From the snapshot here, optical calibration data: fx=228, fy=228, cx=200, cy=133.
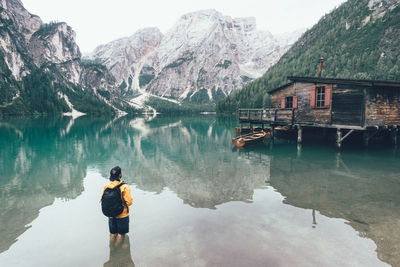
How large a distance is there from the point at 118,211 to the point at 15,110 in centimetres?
19230

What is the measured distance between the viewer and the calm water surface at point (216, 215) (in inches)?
279

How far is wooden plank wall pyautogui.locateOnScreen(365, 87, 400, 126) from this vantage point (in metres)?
22.8

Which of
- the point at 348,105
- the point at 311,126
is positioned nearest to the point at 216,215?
the point at 348,105

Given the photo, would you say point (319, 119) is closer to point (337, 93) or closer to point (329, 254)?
point (337, 93)

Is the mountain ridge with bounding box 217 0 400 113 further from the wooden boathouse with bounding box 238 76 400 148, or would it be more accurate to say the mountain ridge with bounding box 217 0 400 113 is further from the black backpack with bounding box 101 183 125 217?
the black backpack with bounding box 101 183 125 217

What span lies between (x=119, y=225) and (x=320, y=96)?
25.8 m

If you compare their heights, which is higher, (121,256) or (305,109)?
(305,109)

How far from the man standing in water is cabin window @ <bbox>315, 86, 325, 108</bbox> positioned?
25.3m

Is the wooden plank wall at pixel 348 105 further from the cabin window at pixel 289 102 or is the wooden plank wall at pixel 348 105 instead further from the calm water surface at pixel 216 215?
the cabin window at pixel 289 102

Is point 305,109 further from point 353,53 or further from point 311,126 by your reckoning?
point 353,53

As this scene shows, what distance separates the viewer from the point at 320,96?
2602 cm

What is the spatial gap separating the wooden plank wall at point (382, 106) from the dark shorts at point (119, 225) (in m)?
24.9

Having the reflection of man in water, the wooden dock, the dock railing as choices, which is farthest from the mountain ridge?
the reflection of man in water

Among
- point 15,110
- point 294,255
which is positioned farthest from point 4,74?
point 294,255
